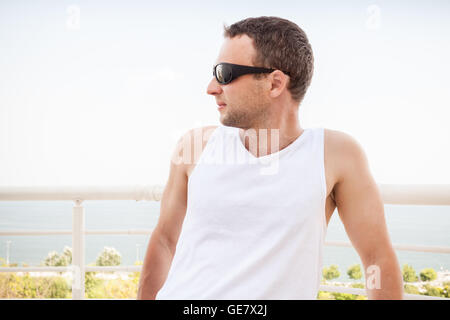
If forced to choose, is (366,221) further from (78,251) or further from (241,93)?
(78,251)

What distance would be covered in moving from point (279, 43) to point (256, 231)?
1.78 feet

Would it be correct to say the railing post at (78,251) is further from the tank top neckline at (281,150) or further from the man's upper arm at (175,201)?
the tank top neckline at (281,150)

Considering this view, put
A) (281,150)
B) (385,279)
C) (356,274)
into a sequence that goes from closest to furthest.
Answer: (385,279), (281,150), (356,274)

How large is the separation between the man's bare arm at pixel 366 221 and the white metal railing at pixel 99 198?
0.37 metres

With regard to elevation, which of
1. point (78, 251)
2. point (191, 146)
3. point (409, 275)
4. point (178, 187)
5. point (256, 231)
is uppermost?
point (191, 146)

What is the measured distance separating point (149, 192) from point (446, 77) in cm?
5568

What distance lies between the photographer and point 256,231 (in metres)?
1.07

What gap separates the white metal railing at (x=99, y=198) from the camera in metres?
1.42

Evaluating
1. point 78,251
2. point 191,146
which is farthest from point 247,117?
point 78,251

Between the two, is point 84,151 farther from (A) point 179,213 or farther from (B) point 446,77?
(A) point 179,213

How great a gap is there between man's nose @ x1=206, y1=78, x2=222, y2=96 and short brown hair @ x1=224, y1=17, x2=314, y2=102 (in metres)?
0.12

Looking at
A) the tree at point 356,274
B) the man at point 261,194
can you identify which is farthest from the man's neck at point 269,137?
the tree at point 356,274

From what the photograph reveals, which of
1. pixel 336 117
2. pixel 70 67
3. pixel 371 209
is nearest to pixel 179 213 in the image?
pixel 371 209
